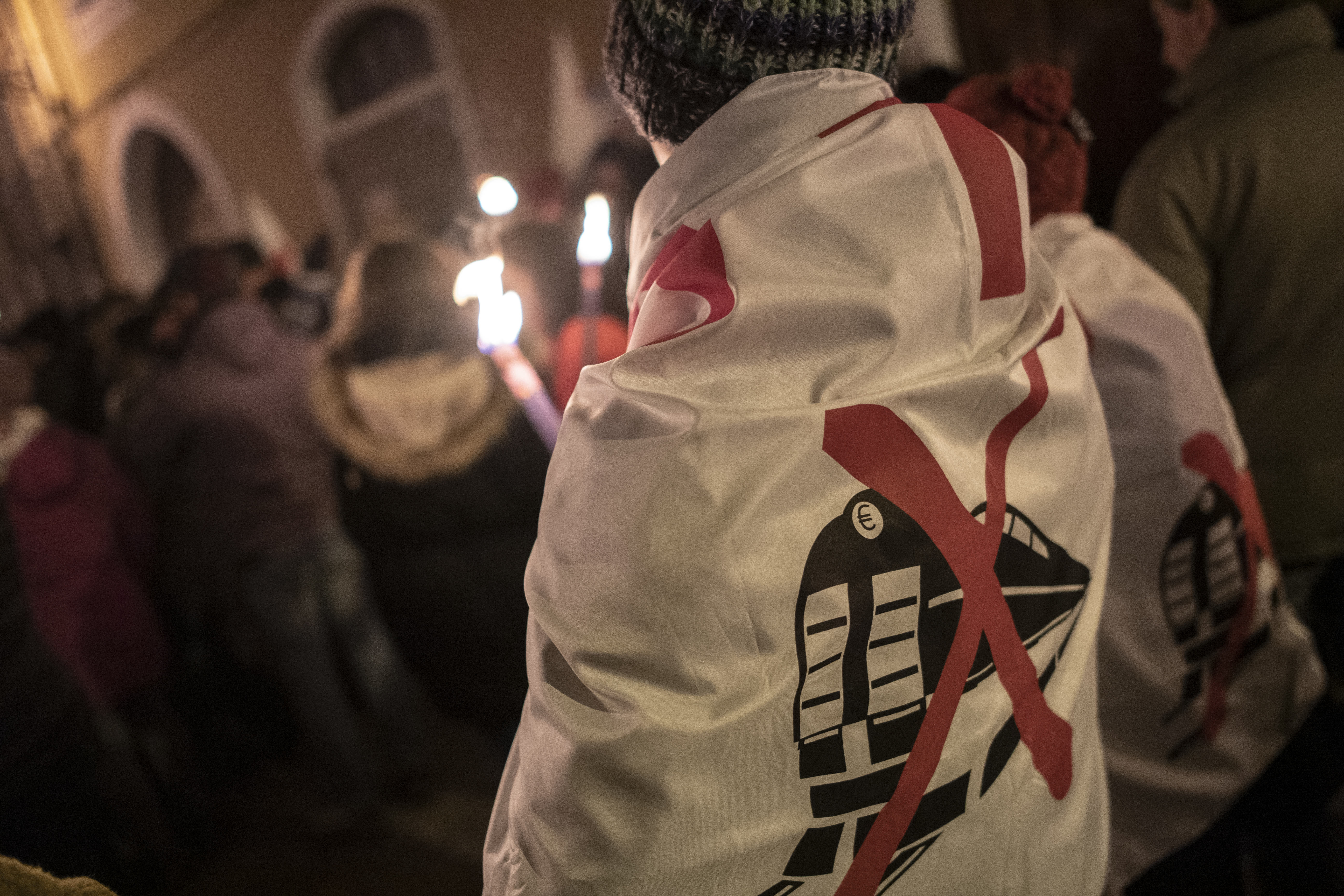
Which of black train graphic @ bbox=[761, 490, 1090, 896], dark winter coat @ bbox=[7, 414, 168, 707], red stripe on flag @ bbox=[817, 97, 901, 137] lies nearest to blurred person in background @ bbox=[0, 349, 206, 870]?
dark winter coat @ bbox=[7, 414, 168, 707]

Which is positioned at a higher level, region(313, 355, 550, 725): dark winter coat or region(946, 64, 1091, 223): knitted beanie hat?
region(946, 64, 1091, 223): knitted beanie hat

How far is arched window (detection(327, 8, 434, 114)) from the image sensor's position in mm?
5699

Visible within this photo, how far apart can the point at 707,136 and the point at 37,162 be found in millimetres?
11378

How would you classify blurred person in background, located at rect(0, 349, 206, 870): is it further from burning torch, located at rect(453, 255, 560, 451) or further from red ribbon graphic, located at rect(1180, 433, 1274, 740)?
red ribbon graphic, located at rect(1180, 433, 1274, 740)

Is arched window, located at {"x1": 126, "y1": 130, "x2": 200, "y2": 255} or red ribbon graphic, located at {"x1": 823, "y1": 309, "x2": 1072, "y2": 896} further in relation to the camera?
arched window, located at {"x1": 126, "y1": 130, "x2": 200, "y2": 255}

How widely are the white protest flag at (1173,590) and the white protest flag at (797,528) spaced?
0.45 meters

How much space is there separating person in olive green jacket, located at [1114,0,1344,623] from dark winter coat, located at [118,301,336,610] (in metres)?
2.46

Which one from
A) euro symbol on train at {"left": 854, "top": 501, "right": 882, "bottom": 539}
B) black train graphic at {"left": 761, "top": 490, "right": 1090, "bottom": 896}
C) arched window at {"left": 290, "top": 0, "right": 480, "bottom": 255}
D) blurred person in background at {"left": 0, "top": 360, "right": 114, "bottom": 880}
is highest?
arched window at {"left": 290, "top": 0, "right": 480, "bottom": 255}

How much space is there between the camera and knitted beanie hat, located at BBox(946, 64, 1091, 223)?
125 cm

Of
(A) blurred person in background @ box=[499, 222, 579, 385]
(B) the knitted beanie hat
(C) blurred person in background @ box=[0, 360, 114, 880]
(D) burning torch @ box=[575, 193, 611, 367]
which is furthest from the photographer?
(A) blurred person in background @ box=[499, 222, 579, 385]

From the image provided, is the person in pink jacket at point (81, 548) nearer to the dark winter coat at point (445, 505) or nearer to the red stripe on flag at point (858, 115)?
the dark winter coat at point (445, 505)

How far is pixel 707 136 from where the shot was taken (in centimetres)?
78

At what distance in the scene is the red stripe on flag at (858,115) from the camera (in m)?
0.76

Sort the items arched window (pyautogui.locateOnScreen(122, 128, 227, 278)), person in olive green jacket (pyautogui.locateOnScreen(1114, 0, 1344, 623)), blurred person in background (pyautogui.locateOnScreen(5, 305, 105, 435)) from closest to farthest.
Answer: person in olive green jacket (pyautogui.locateOnScreen(1114, 0, 1344, 623)) < blurred person in background (pyautogui.locateOnScreen(5, 305, 105, 435)) < arched window (pyautogui.locateOnScreen(122, 128, 227, 278))
